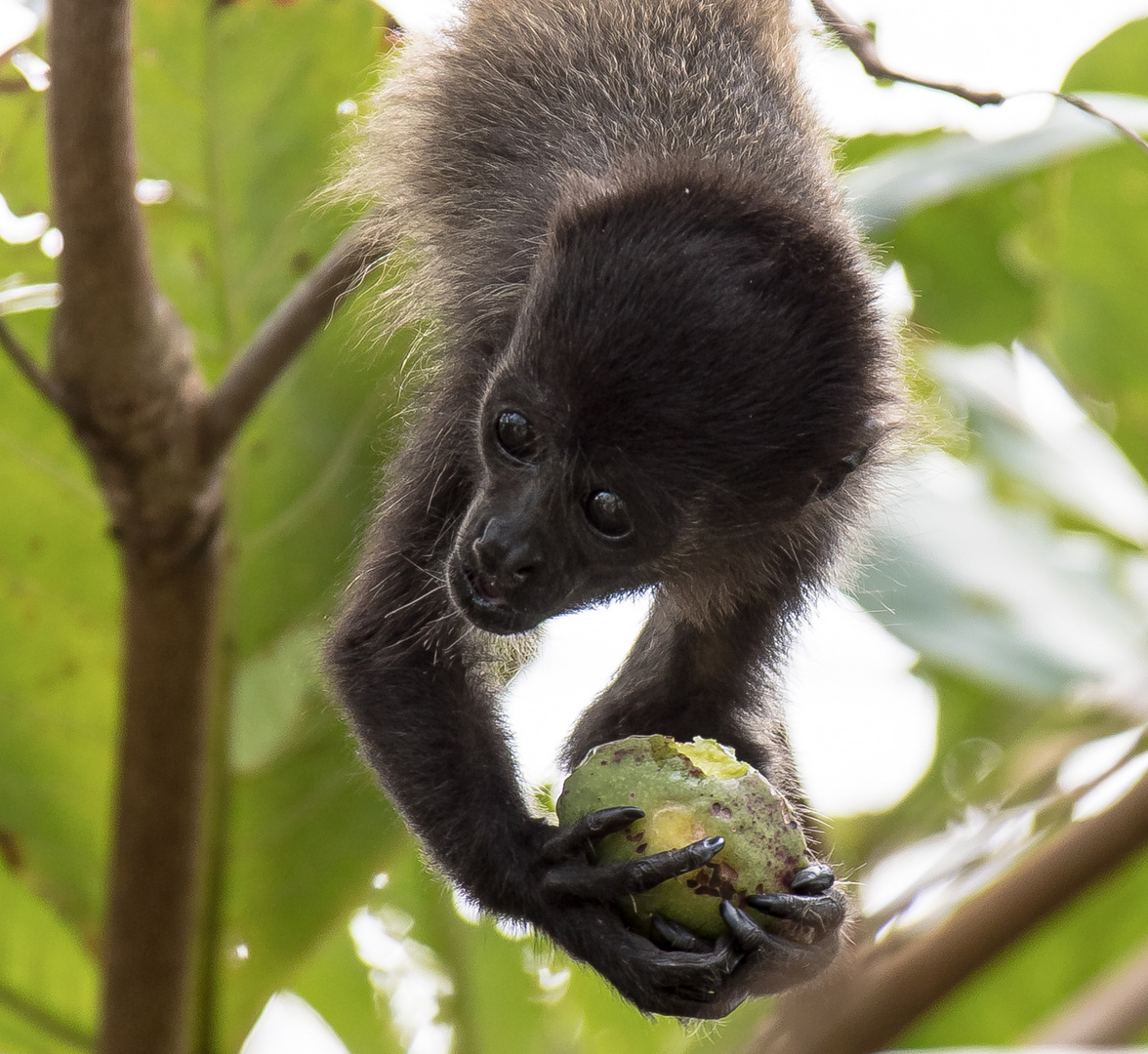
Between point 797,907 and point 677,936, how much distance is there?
6.9 inches

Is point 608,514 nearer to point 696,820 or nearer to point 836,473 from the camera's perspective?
point 836,473

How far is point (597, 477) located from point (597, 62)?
3.53 ft

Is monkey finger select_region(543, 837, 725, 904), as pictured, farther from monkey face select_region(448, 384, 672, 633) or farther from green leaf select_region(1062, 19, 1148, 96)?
green leaf select_region(1062, 19, 1148, 96)

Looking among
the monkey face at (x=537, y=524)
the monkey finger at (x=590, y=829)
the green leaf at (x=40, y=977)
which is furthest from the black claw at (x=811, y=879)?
the green leaf at (x=40, y=977)

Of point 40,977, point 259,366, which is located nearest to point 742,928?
point 259,366

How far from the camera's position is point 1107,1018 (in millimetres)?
903

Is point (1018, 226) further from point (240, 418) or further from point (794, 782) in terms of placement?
→ point (240, 418)

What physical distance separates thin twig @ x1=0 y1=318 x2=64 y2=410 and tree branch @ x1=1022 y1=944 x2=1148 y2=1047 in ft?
6.18

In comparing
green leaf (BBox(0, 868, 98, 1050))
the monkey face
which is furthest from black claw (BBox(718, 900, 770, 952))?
green leaf (BBox(0, 868, 98, 1050))

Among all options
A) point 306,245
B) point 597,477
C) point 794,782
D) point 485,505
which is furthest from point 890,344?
point 306,245

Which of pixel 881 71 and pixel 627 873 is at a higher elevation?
pixel 881 71

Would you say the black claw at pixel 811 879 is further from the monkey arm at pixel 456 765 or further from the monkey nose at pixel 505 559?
the monkey nose at pixel 505 559

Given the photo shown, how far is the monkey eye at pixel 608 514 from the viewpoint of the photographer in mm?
2387

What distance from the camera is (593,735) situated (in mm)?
2848
